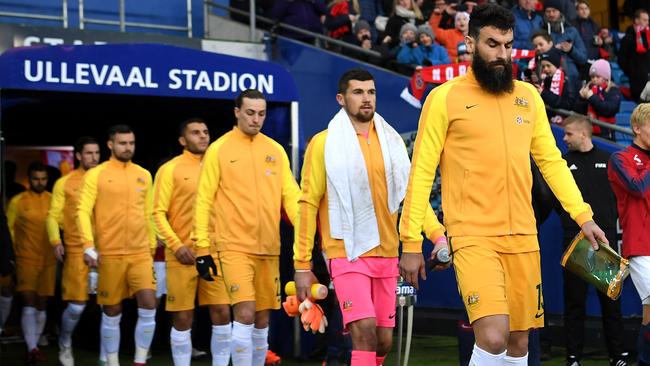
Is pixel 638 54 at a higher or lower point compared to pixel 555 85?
higher

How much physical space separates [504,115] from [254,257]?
3.57 m

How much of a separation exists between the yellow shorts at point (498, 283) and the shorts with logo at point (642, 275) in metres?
2.24

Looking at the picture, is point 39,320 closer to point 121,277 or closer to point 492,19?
point 121,277

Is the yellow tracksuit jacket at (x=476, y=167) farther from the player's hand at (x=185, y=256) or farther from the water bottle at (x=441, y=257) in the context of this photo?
the player's hand at (x=185, y=256)

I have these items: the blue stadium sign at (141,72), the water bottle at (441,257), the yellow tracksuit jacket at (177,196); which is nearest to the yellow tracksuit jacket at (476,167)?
the water bottle at (441,257)

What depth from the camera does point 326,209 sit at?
795 centimetres

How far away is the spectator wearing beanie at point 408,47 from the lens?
47.4ft

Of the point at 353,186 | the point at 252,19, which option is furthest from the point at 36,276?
the point at 353,186

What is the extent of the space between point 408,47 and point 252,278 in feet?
19.6

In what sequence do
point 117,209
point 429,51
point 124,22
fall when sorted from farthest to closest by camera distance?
point 429,51 → point 124,22 → point 117,209

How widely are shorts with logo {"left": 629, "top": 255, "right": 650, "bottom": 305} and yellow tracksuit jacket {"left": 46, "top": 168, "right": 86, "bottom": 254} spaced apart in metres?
6.38

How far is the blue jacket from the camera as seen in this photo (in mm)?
14844

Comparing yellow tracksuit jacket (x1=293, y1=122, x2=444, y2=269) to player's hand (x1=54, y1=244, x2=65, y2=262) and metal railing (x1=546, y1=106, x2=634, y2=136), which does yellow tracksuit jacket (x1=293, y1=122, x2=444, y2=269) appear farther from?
player's hand (x1=54, y1=244, x2=65, y2=262)

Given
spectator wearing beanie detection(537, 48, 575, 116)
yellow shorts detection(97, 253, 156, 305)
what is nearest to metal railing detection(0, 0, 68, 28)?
yellow shorts detection(97, 253, 156, 305)
